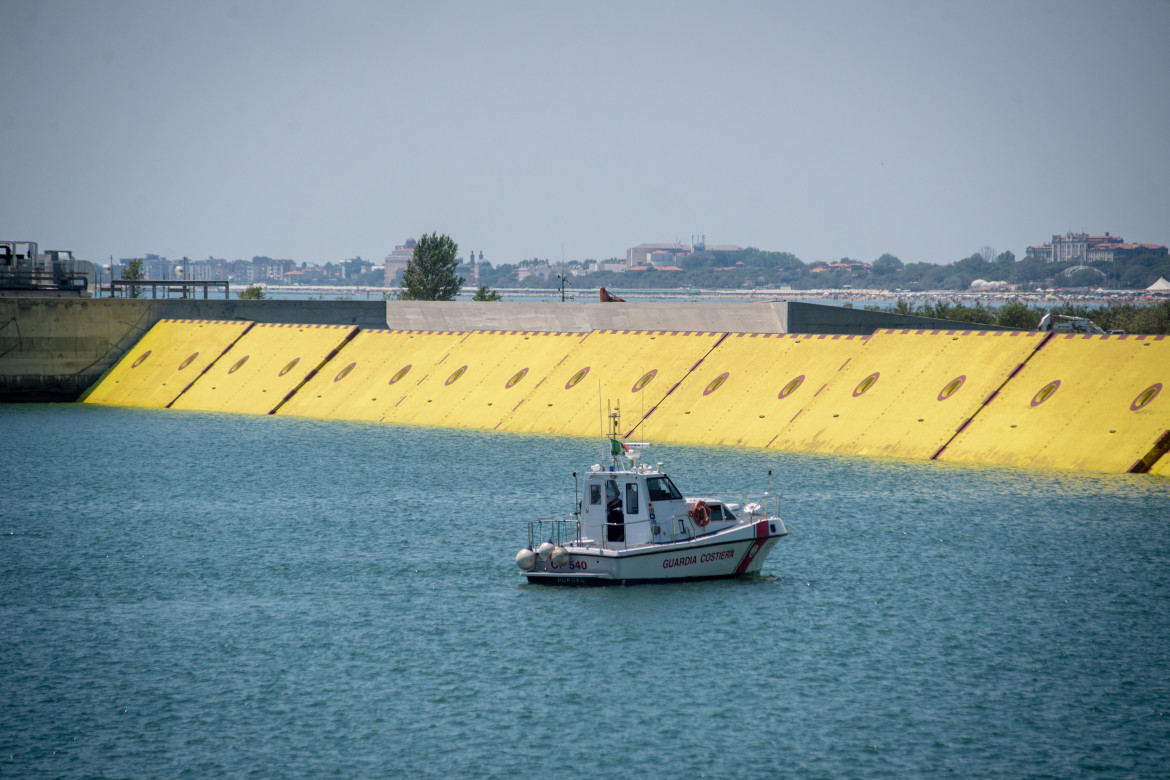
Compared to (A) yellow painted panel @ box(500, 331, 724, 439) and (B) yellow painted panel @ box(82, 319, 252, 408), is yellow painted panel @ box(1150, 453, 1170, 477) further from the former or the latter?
(B) yellow painted panel @ box(82, 319, 252, 408)

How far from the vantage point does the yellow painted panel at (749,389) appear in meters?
50.0

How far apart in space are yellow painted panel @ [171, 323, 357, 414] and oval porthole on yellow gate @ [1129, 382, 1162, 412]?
42.5 meters

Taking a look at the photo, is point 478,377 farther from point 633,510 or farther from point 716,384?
point 633,510

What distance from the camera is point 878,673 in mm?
22766

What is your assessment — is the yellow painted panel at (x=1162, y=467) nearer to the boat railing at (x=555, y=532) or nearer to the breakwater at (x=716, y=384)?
the breakwater at (x=716, y=384)

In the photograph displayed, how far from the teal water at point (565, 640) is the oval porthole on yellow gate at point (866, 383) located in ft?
28.7

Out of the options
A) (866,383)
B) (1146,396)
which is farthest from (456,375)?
(1146,396)

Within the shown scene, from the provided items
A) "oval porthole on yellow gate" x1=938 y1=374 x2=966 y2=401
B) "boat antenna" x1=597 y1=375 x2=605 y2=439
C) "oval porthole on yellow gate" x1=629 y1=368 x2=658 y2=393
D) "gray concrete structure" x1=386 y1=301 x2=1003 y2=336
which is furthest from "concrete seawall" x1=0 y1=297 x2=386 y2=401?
"oval porthole on yellow gate" x1=938 y1=374 x2=966 y2=401

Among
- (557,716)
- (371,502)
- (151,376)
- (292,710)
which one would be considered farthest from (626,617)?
(151,376)

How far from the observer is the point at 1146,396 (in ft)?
143

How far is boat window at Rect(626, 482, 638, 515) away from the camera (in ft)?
93.1

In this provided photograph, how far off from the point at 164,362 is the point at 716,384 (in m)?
35.9

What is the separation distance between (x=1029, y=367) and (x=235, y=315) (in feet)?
162

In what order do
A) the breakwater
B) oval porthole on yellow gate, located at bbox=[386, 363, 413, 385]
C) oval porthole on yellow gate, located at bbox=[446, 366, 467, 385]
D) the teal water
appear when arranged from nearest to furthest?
the teal water, the breakwater, oval porthole on yellow gate, located at bbox=[446, 366, 467, 385], oval porthole on yellow gate, located at bbox=[386, 363, 413, 385]
